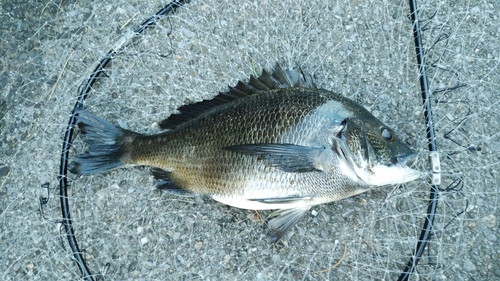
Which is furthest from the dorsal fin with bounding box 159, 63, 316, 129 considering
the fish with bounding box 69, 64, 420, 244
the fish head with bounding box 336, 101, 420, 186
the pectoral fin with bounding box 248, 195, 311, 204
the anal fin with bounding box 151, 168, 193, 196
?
the pectoral fin with bounding box 248, 195, 311, 204

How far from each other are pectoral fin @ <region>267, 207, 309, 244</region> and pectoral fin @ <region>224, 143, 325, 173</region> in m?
0.28

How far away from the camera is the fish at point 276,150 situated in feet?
6.18

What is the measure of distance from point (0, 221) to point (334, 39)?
2.34 metres

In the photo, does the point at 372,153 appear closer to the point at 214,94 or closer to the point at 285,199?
the point at 285,199

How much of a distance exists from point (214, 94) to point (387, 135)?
1084 millimetres

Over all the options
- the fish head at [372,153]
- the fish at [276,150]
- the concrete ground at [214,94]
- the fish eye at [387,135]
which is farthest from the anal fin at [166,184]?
the fish eye at [387,135]

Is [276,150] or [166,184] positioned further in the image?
[166,184]

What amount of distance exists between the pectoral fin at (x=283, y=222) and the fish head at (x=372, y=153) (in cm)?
38

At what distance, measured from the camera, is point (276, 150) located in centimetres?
189

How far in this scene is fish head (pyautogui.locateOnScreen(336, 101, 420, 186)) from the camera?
187 centimetres

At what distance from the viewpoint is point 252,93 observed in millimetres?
2105

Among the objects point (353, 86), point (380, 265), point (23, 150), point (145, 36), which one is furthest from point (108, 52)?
point (380, 265)

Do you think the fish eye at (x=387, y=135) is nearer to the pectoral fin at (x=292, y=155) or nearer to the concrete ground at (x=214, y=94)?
the pectoral fin at (x=292, y=155)

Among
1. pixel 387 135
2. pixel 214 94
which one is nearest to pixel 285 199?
pixel 387 135
